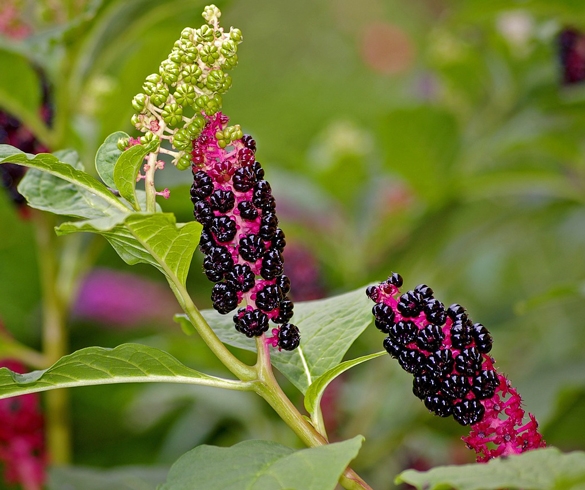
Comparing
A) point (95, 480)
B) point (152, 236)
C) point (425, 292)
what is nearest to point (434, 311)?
point (425, 292)

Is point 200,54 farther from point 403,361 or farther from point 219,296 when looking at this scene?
point 403,361

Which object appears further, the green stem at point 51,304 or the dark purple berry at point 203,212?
the green stem at point 51,304

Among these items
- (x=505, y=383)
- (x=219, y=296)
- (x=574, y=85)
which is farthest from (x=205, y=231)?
(x=574, y=85)

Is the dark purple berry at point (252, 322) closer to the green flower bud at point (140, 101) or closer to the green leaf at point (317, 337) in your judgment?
the green leaf at point (317, 337)

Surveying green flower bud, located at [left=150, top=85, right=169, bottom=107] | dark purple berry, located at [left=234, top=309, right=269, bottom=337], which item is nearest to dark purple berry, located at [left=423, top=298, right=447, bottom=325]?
dark purple berry, located at [left=234, top=309, right=269, bottom=337]

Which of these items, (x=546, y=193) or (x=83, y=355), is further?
(x=546, y=193)

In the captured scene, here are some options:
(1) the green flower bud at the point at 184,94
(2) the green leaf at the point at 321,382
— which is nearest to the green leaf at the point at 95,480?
(2) the green leaf at the point at 321,382

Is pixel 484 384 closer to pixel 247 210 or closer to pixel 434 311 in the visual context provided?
pixel 434 311

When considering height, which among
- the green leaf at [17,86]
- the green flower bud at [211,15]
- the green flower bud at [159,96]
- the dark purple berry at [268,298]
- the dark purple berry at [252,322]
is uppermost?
the green leaf at [17,86]
